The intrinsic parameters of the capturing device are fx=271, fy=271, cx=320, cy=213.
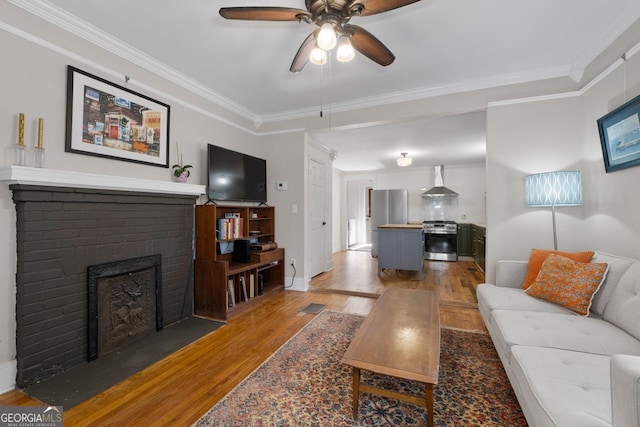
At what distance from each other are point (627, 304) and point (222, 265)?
314 cm

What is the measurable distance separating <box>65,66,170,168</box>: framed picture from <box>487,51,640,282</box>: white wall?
3537mm

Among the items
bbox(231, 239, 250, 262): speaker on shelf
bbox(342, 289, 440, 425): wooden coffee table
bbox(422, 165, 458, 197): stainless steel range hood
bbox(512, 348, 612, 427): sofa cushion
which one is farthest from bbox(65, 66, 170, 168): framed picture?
bbox(422, 165, 458, 197): stainless steel range hood

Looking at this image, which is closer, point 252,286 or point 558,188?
point 558,188

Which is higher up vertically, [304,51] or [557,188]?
[304,51]

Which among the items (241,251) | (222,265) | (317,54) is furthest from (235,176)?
(317,54)

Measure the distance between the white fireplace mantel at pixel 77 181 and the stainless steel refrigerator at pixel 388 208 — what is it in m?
5.39

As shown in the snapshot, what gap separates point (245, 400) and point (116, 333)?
4.56ft

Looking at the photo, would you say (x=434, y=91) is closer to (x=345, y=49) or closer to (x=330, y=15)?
(x=345, y=49)

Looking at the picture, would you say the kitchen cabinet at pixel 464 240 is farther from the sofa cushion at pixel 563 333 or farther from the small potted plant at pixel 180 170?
the small potted plant at pixel 180 170

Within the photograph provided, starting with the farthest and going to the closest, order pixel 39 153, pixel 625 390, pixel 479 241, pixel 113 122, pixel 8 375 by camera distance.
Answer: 1. pixel 479 241
2. pixel 113 122
3. pixel 39 153
4. pixel 8 375
5. pixel 625 390

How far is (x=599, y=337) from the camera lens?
4.98 ft

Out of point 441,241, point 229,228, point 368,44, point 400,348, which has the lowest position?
point 400,348

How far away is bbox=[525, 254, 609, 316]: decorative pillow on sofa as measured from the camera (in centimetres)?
186

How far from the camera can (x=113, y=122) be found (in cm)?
234
